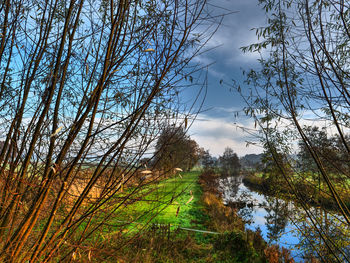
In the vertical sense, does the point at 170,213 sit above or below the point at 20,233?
below

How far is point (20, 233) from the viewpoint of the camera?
54.0 inches

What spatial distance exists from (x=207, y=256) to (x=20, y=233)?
5.46 m

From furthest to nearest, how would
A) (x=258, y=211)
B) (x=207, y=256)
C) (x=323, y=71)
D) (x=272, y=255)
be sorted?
(x=258, y=211) < (x=207, y=256) < (x=272, y=255) < (x=323, y=71)

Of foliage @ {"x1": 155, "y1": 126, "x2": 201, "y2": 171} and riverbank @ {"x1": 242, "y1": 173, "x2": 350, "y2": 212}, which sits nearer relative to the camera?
foliage @ {"x1": 155, "y1": 126, "x2": 201, "y2": 171}

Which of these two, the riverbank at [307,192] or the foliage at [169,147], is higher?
the foliage at [169,147]

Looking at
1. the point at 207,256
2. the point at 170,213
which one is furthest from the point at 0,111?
the point at 170,213

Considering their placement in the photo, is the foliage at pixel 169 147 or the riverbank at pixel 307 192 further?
the riverbank at pixel 307 192

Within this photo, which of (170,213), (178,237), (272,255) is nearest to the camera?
(272,255)

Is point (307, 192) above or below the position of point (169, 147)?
below

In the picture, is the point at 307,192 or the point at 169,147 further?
the point at 307,192

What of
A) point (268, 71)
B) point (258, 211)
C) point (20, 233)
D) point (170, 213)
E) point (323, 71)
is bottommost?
point (258, 211)

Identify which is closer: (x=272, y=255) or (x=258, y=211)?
(x=272, y=255)

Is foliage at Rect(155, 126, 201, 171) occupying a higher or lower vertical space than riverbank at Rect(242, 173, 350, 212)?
higher

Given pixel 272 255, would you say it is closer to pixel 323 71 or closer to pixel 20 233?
pixel 323 71
